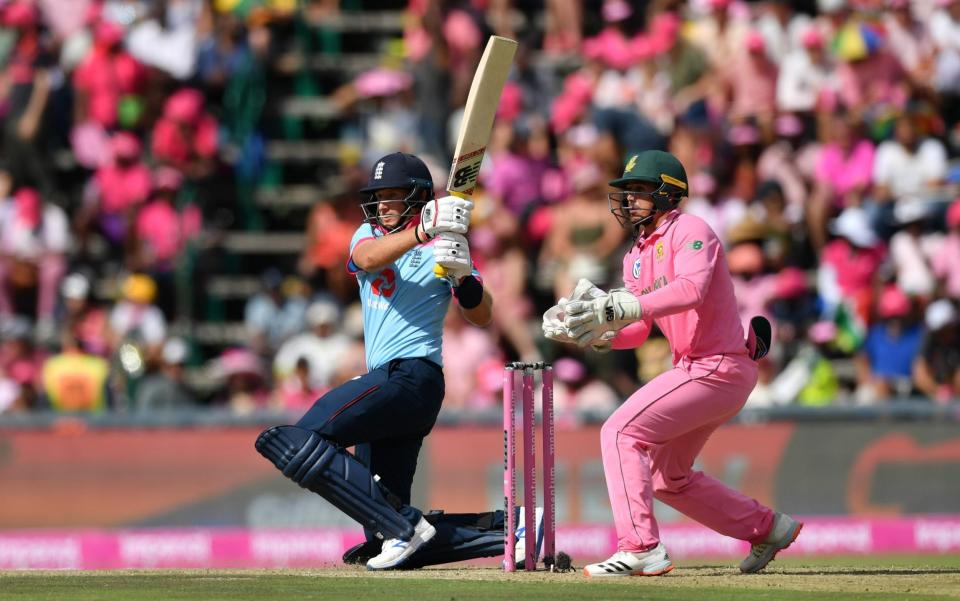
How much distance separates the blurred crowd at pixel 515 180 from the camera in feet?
43.0

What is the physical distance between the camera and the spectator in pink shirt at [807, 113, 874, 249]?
1359 centimetres

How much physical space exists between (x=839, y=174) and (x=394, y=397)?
7287 millimetres

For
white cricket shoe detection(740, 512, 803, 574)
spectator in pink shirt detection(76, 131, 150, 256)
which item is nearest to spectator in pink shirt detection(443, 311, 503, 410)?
spectator in pink shirt detection(76, 131, 150, 256)

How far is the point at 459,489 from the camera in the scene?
1255 centimetres

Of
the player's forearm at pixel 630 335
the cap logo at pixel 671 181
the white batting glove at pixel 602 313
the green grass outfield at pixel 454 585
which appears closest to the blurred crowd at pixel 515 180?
the player's forearm at pixel 630 335

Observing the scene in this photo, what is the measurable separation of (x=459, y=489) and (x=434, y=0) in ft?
17.6

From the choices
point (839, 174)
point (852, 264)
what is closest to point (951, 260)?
point (852, 264)

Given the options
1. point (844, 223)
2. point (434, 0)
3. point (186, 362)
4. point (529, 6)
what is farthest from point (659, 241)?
point (529, 6)

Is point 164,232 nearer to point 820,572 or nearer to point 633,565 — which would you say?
point 820,572

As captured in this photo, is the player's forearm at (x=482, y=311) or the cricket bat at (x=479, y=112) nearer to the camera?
the cricket bat at (x=479, y=112)

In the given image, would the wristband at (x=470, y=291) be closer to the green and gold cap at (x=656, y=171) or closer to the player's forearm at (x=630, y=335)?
the player's forearm at (x=630, y=335)

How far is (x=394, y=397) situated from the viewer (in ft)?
24.7

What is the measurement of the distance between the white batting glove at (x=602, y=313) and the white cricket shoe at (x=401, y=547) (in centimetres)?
125

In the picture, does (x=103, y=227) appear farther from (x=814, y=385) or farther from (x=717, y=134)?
(x=814, y=385)
